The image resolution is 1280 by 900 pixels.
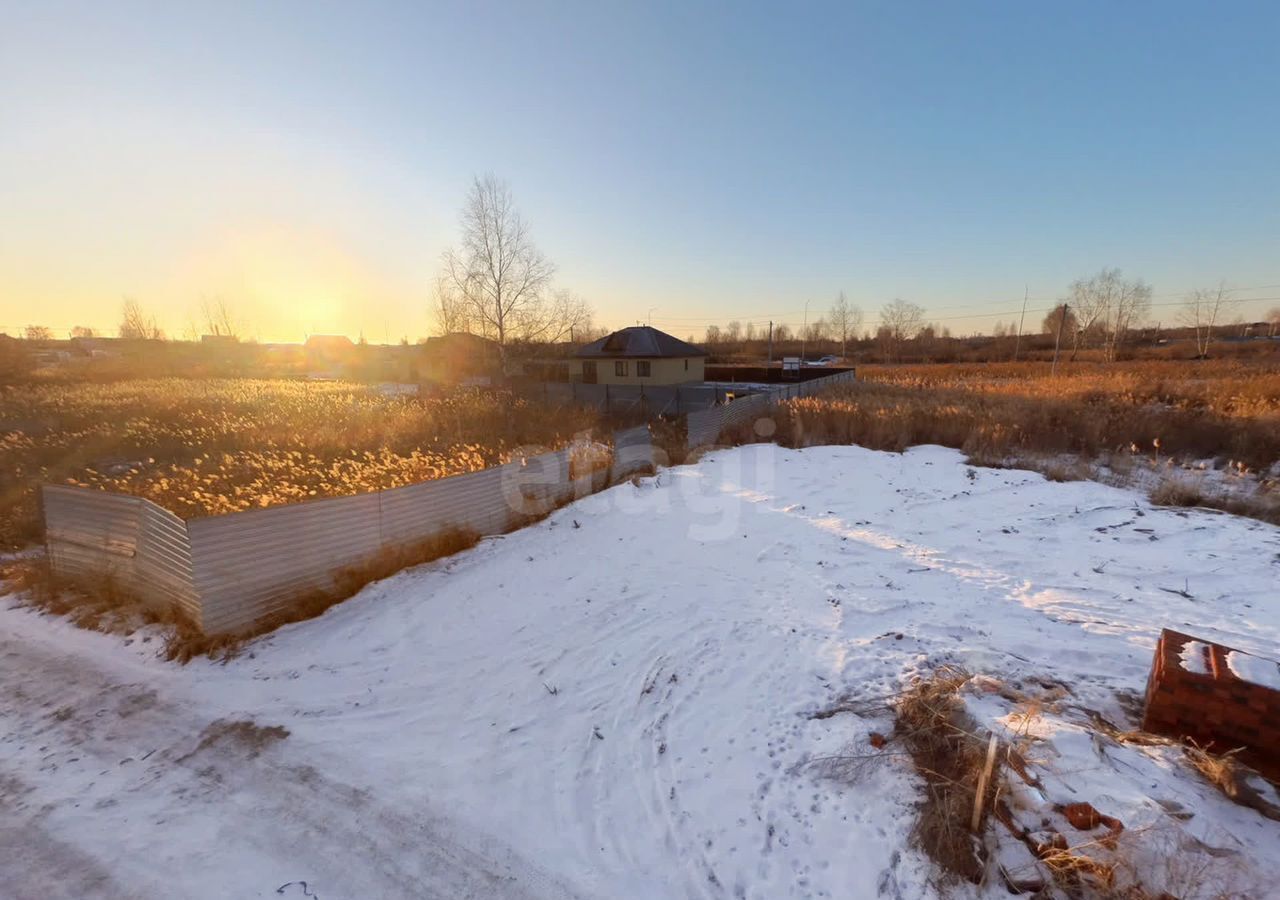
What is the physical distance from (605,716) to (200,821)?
250cm

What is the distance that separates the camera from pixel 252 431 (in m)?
12.4

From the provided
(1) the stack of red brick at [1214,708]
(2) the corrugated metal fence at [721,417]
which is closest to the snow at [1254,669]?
(1) the stack of red brick at [1214,708]

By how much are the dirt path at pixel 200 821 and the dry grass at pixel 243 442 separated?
9.36 feet

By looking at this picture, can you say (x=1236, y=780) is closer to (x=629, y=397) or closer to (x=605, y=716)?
(x=605, y=716)

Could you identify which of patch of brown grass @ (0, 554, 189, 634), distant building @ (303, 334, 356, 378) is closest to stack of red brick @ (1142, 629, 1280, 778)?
patch of brown grass @ (0, 554, 189, 634)

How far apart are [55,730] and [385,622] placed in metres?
2.30

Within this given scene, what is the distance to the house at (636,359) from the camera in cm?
2709

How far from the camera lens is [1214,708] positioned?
276cm

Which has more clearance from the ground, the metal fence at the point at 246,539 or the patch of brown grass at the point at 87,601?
the metal fence at the point at 246,539

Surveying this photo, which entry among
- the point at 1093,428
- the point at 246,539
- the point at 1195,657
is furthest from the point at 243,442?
the point at 1093,428

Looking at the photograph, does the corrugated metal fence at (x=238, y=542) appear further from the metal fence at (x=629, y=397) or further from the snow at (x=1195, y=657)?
the metal fence at (x=629, y=397)

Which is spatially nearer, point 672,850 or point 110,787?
point 672,850

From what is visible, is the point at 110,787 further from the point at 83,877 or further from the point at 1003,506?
the point at 1003,506

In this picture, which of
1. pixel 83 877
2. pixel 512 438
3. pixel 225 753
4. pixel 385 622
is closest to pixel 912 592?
pixel 385 622
